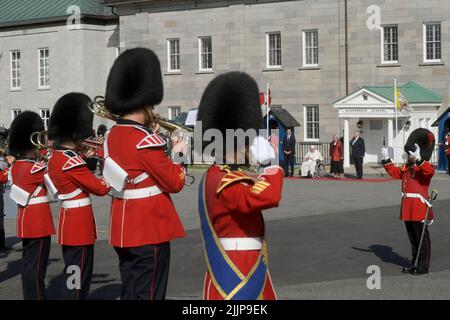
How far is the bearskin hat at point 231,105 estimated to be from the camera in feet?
20.3

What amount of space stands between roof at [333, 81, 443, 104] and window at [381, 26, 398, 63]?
1.62 m

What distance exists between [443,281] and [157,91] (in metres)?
4.70

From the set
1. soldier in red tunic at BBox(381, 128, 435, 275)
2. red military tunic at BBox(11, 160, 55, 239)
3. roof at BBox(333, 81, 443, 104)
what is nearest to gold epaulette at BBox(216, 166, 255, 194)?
red military tunic at BBox(11, 160, 55, 239)

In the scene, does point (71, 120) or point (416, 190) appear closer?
point (71, 120)

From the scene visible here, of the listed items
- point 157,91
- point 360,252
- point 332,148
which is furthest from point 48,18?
point 157,91

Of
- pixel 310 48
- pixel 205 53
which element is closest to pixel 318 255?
pixel 310 48

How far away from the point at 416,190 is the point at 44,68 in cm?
3939

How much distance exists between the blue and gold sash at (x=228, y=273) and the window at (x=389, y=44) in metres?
32.6

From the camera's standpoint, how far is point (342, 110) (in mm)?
34906

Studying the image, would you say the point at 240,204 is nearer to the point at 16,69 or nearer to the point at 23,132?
the point at 23,132

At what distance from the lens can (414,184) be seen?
11953mm

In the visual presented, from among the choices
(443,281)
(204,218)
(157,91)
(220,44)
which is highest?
(220,44)

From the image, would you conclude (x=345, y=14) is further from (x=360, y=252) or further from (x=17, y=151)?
(x=17, y=151)

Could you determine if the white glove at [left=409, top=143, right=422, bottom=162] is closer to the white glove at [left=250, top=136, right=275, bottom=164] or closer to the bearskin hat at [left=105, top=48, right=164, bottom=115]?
the bearskin hat at [left=105, top=48, right=164, bottom=115]
